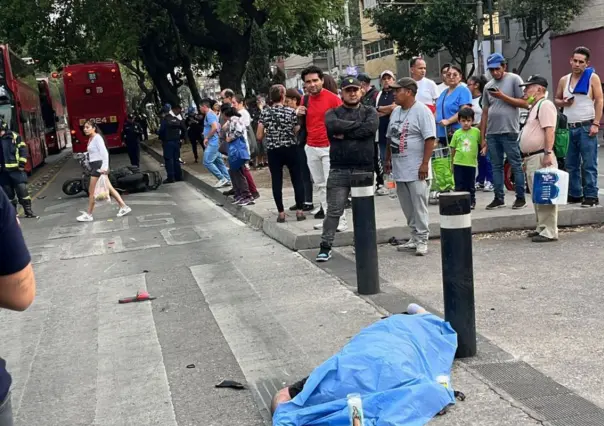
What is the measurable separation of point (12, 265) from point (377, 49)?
58266 millimetres

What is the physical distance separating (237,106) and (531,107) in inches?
248

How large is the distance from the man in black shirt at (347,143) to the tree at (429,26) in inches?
1243

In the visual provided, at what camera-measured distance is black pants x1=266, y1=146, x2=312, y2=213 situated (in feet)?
32.6

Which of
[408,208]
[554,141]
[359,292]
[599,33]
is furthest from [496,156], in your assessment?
[599,33]

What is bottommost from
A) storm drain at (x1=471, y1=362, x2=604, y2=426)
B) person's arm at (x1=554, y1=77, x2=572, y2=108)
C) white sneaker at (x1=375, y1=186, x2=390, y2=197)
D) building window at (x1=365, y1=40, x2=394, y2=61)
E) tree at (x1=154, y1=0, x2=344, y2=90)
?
storm drain at (x1=471, y1=362, x2=604, y2=426)

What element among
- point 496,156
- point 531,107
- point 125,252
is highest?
point 531,107

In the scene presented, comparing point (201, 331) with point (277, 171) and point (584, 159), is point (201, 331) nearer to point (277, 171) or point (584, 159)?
point (277, 171)

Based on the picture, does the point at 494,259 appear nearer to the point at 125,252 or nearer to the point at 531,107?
the point at 531,107

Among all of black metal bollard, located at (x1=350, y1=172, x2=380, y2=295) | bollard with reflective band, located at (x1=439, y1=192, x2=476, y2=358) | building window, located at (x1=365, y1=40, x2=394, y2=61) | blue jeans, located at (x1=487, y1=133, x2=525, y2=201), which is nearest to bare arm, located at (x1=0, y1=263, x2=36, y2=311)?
bollard with reflective band, located at (x1=439, y1=192, x2=476, y2=358)

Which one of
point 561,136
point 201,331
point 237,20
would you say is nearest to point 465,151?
point 561,136

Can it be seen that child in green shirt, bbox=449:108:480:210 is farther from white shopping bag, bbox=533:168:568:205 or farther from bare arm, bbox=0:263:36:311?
bare arm, bbox=0:263:36:311

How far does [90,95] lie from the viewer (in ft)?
99.1

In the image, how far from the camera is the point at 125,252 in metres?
9.70

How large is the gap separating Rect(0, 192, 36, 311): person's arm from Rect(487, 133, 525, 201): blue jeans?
7855mm
